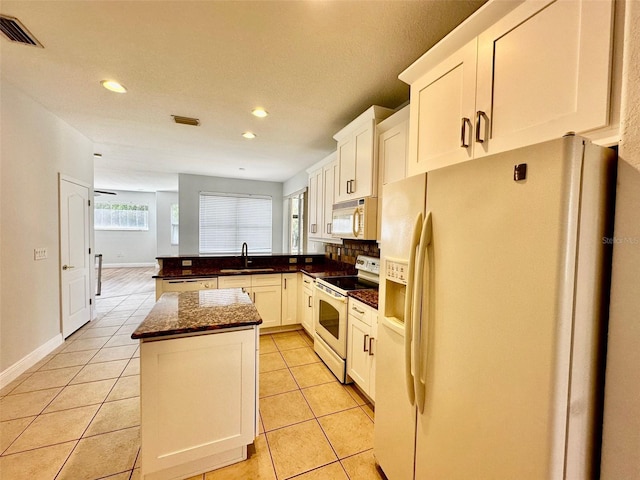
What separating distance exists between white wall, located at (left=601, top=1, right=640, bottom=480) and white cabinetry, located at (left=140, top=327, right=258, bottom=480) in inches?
58.9

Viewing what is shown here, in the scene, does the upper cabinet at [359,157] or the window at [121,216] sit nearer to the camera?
the upper cabinet at [359,157]

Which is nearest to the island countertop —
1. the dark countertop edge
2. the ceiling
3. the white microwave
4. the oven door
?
the dark countertop edge

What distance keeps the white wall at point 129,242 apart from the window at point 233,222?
4.17 m

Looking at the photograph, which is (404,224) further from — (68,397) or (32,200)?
(32,200)

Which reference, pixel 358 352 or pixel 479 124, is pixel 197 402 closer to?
pixel 358 352

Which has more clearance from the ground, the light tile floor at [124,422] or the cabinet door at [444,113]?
the cabinet door at [444,113]

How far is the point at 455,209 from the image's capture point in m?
1.03

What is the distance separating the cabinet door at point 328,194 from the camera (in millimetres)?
3615

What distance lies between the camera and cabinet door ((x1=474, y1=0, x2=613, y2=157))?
0.85 meters

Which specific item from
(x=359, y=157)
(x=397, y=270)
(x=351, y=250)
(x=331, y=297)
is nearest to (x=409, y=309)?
(x=397, y=270)

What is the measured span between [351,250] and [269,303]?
1.32 m

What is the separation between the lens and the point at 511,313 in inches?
32.5

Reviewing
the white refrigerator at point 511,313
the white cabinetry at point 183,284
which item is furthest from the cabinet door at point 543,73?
the white cabinetry at point 183,284

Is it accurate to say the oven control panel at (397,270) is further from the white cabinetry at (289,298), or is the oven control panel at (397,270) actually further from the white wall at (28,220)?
the white wall at (28,220)
